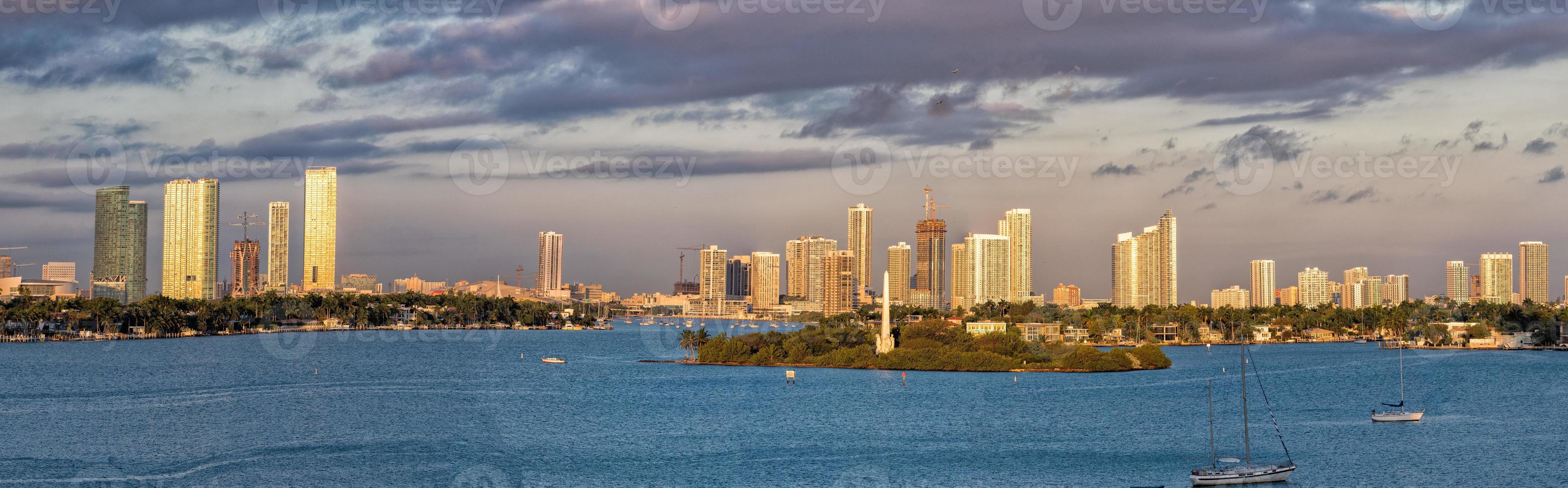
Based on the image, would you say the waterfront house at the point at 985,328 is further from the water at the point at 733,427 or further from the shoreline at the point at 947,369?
the water at the point at 733,427

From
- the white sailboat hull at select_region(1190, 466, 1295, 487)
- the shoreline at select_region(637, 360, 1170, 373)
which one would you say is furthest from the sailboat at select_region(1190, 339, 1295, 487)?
the shoreline at select_region(637, 360, 1170, 373)

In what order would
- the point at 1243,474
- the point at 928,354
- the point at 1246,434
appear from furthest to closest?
1. the point at 928,354
2. the point at 1246,434
3. the point at 1243,474

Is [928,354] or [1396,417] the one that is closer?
[1396,417]

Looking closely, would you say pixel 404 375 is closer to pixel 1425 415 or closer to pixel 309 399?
pixel 309 399

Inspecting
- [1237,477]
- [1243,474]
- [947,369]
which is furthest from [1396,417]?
[947,369]

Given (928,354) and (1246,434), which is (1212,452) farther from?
(928,354)

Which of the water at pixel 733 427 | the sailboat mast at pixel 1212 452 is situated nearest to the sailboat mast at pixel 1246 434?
the water at pixel 733 427

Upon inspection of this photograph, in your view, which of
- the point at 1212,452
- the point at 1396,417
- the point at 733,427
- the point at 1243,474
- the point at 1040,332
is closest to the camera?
the point at 1243,474
